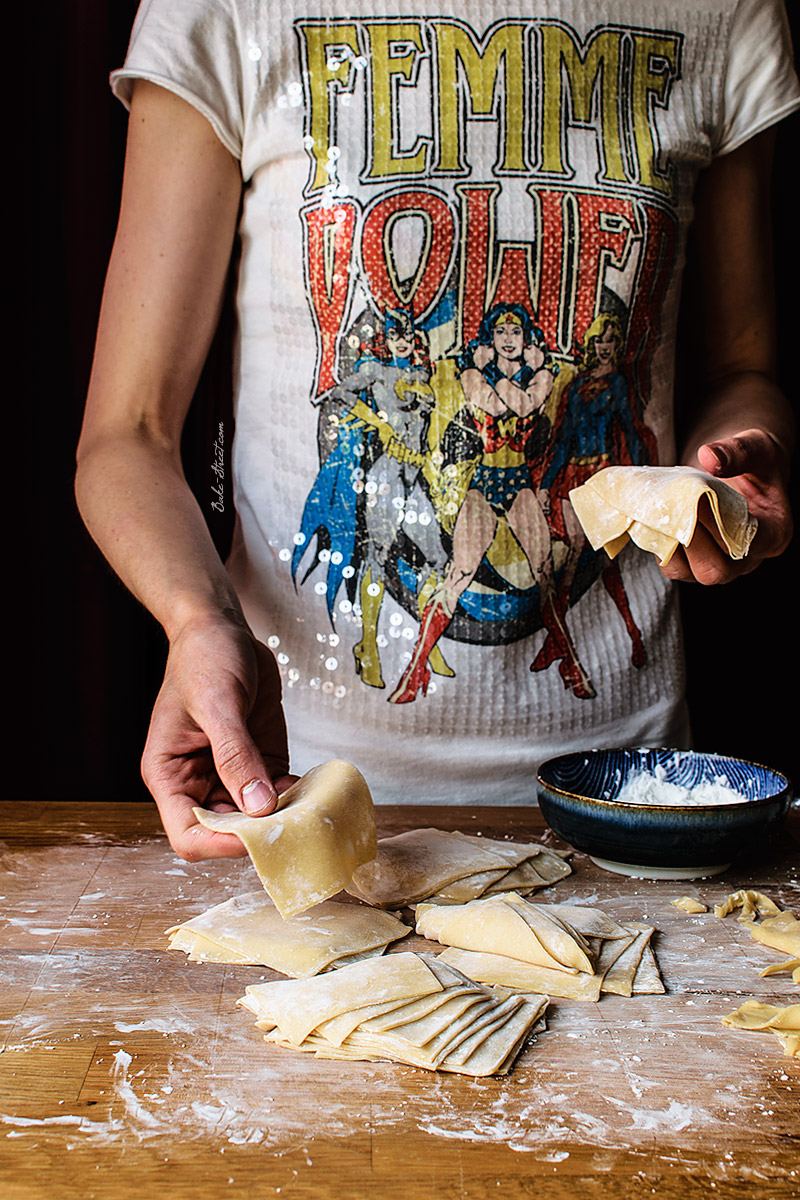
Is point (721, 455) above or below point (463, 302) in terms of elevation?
below

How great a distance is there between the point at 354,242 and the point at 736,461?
22.0 inches

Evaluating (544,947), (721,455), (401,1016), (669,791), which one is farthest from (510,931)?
(721,455)

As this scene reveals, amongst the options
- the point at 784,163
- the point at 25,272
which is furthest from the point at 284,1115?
the point at 784,163

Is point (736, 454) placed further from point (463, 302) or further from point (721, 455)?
point (463, 302)

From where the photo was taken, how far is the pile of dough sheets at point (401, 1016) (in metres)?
0.87

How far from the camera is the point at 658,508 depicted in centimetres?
118

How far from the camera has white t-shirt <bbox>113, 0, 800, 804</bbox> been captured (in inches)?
54.9

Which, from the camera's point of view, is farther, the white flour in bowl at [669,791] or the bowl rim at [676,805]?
the white flour in bowl at [669,791]

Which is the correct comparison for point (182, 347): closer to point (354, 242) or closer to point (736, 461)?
point (354, 242)

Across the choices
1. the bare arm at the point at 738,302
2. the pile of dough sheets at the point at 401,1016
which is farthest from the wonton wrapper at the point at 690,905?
the bare arm at the point at 738,302

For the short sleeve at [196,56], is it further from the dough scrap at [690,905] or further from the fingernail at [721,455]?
the dough scrap at [690,905]

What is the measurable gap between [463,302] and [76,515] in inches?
42.0

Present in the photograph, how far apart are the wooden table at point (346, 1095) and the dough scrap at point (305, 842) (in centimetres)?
9

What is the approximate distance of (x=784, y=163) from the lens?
2.33m
